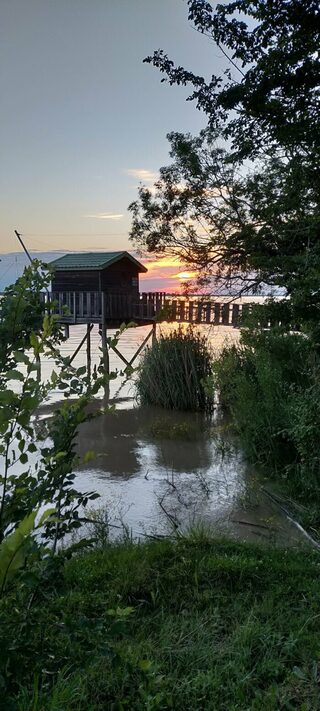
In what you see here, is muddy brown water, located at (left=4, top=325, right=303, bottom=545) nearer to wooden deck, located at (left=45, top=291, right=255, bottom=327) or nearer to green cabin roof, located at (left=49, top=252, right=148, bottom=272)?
wooden deck, located at (left=45, top=291, right=255, bottom=327)

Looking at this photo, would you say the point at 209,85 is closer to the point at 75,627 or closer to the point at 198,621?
the point at 198,621

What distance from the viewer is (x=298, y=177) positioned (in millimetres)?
4812

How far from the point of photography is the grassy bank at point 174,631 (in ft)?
4.55

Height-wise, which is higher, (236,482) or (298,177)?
(298,177)

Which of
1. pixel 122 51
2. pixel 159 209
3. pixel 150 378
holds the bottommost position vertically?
pixel 150 378

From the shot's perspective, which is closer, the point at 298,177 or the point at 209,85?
the point at 298,177

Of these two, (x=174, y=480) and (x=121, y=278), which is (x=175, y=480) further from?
(x=121, y=278)

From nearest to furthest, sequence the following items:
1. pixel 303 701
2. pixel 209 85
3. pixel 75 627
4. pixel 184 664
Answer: pixel 75 627
pixel 303 701
pixel 184 664
pixel 209 85

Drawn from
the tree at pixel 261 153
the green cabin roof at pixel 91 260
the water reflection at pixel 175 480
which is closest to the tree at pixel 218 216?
the tree at pixel 261 153

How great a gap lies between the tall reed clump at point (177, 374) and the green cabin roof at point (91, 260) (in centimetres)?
909

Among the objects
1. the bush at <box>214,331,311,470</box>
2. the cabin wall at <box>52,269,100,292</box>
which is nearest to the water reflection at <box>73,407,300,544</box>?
the bush at <box>214,331,311,470</box>

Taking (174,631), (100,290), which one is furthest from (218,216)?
(100,290)

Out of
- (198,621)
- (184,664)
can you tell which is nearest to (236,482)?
(198,621)

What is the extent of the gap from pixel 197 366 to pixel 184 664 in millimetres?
8348
